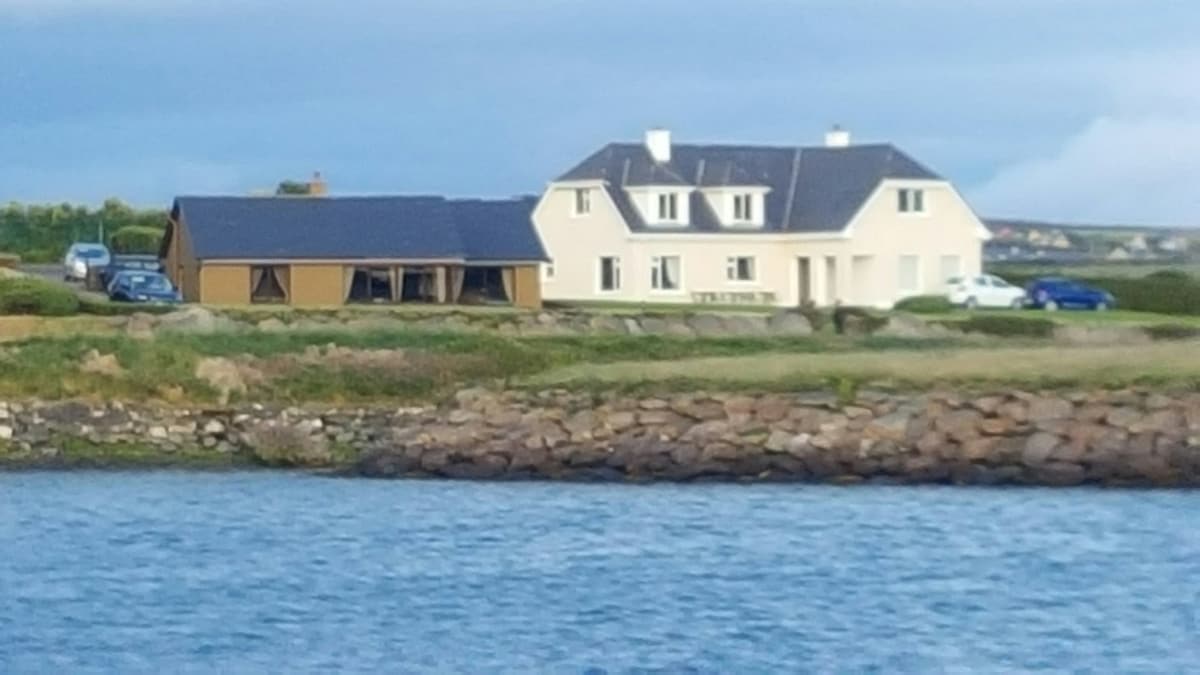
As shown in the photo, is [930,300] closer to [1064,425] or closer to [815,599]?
[1064,425]

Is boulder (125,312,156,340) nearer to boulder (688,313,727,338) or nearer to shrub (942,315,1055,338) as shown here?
boulder (688,313,727,338)

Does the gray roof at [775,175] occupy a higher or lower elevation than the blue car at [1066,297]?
higher

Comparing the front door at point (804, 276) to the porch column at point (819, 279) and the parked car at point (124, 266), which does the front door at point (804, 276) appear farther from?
the parked car at point (124, 266)

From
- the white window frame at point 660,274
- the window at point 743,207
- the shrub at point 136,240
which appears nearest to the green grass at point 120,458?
the white window frame at point 660,274

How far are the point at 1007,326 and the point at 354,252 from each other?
20678 millimetres

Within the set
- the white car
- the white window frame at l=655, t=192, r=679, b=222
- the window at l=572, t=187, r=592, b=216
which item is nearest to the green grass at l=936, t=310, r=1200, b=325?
the white car

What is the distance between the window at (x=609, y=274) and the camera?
80188mm

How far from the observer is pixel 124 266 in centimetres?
7969

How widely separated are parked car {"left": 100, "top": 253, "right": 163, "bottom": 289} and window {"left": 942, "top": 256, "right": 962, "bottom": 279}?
21.6 metres

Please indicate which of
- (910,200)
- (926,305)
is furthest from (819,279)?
(926,305)

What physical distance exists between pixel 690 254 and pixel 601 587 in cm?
4958

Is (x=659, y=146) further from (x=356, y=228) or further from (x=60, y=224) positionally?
(x=60, y=224)

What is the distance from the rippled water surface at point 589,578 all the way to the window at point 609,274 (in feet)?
127

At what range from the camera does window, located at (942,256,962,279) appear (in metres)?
79.9
